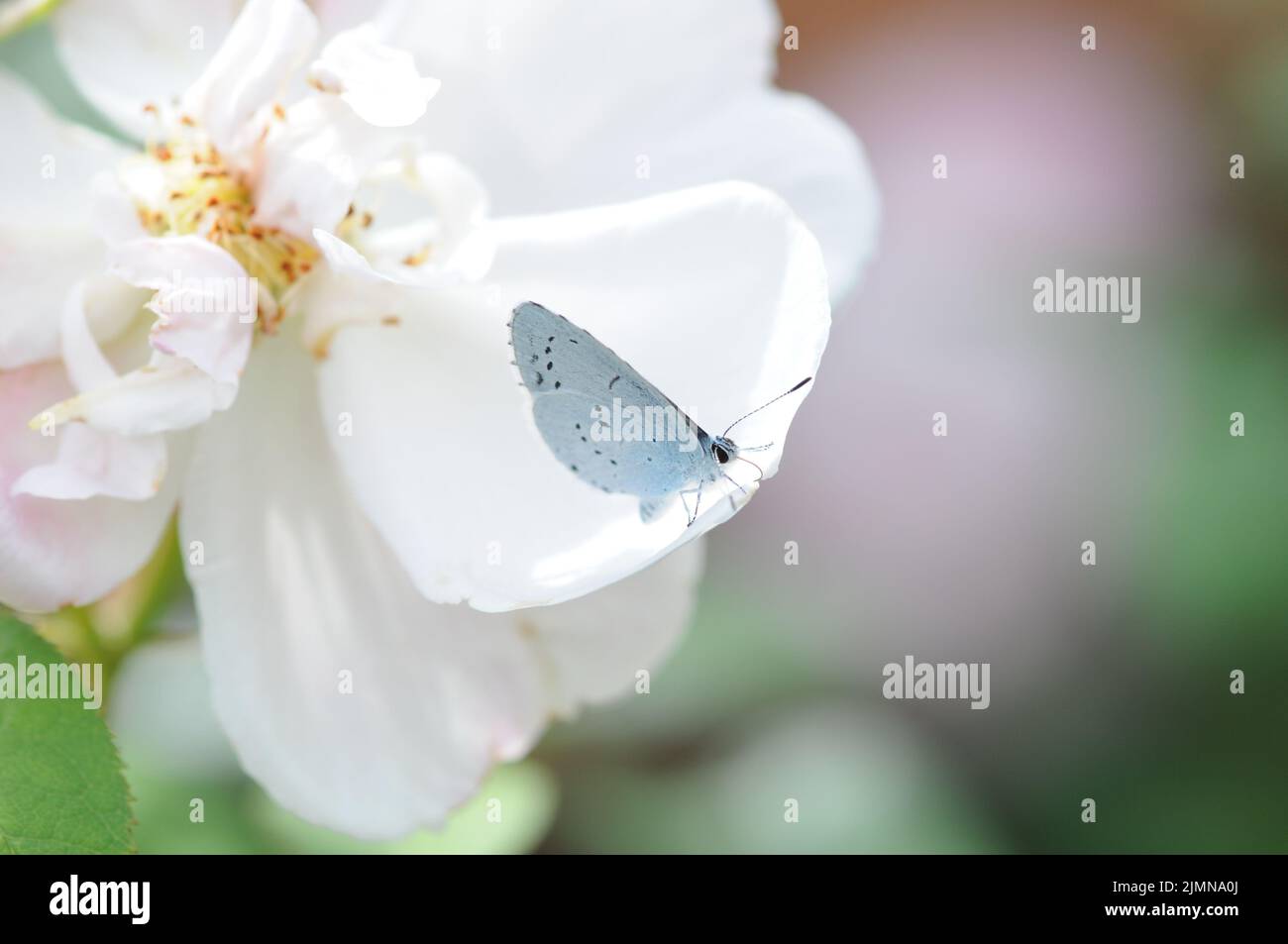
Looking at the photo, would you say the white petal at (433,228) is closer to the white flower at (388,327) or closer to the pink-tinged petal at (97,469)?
the white flower at (388,327)

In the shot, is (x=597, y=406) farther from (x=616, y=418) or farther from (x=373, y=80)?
(x=373, y=80)

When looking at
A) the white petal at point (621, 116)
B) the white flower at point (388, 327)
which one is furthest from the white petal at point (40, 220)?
the white petal at point (621, 116)

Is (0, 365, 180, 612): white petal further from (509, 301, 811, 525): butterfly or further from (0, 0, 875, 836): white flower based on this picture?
(509, 301, 811, 525): butterfly

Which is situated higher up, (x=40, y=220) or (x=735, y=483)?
(x=40, y=220)

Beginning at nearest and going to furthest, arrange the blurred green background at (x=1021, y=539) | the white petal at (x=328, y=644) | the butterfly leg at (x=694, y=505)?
the butterfly leg at (x=694, y=505)
the white petal at (x=328, y=644)
the blurred green background at (x=1021, y=539)

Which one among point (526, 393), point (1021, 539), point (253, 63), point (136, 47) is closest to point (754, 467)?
point (526, 393)

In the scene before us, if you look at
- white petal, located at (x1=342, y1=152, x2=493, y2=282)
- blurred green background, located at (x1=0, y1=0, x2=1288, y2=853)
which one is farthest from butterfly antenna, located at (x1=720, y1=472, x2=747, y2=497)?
blurred green background, located at (x1=0, y1=0, x2=1288, y2=853)
